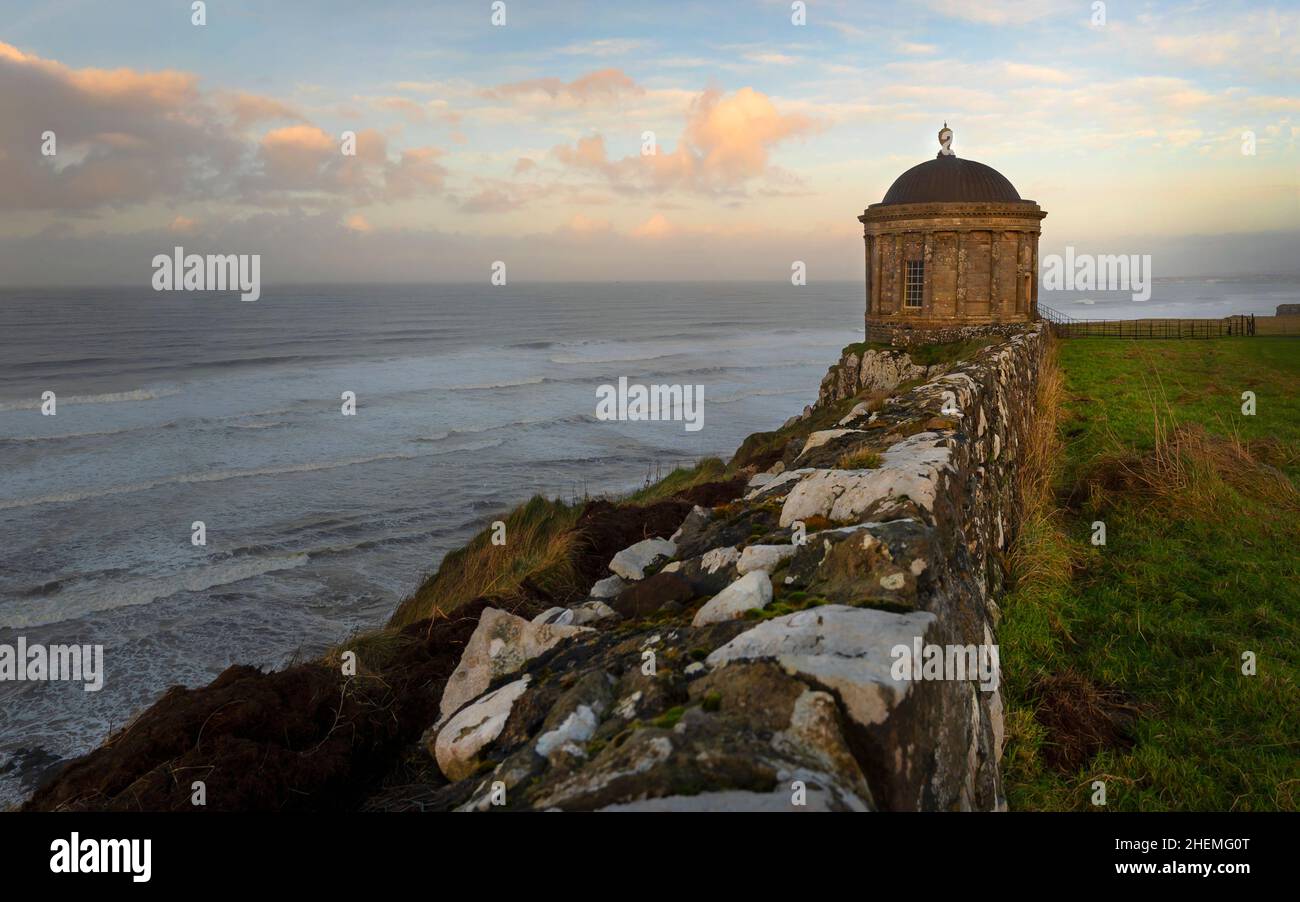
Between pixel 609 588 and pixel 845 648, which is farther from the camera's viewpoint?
pixel 609 588

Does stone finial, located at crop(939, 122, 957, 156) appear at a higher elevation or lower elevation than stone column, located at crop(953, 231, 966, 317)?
higher

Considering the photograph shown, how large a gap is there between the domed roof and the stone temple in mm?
38

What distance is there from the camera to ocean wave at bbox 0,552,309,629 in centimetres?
1477

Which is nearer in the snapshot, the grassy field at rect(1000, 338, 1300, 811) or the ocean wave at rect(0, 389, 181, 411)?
the grassy field at rect(1000, 338, 1300, 811)

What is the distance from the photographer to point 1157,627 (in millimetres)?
6246

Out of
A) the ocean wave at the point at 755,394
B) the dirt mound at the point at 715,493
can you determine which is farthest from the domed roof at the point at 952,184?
the dirt mound at the point at 715,493

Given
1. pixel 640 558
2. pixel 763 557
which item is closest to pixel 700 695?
pixel 763 557

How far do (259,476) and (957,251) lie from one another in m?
25.9

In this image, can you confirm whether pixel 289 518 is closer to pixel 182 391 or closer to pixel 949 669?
pixel 949 669

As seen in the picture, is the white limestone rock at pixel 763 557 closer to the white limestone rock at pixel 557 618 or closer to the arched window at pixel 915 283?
the white limestone rock at pixel 557 618

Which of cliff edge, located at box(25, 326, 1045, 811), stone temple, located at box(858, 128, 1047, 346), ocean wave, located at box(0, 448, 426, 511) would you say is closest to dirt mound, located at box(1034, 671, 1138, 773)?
cliff edge, located at box(25, 326, 1045, 811)

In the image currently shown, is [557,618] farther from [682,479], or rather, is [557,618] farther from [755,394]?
[755,394]

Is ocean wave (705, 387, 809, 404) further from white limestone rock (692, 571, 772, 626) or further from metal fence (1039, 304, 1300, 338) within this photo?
white limestone rock (692, 571, 772, 626)
